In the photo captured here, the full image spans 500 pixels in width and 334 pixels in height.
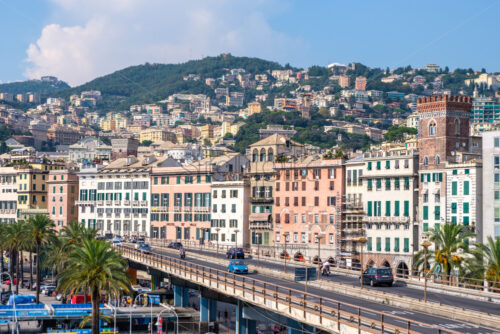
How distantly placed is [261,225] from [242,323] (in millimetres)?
57806

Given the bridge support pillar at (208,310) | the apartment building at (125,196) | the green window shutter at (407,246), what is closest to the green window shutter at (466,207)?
the green window shutter at (407,246)

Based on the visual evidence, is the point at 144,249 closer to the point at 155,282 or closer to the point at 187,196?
the point at 155,282

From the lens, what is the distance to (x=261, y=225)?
124 m

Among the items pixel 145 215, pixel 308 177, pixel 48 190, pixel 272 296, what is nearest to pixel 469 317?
pixel 272 296

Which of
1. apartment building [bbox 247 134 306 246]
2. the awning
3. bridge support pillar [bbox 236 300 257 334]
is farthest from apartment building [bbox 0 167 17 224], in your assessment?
bridge support pillar [bbox 236 300 257 334]

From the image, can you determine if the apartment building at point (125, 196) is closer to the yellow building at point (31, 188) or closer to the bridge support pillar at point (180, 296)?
the yellow building at point (31, 188)

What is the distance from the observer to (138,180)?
487 ft

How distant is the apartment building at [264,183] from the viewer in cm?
12381

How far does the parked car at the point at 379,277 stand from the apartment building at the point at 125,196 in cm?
8406

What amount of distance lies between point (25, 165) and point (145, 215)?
144 feet

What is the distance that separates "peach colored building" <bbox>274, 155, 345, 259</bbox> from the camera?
114375mm

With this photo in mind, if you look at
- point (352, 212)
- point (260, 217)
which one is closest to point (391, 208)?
point (352, 212)

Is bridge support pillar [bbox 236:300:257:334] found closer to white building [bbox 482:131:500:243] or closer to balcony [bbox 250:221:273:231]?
white building [bbox 482:131:500:243]

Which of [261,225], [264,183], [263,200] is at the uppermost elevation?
[264,183]
